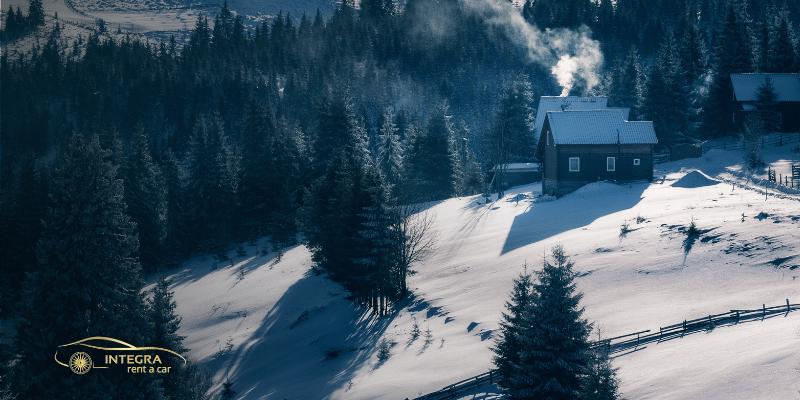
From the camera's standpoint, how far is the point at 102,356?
19.9 metres

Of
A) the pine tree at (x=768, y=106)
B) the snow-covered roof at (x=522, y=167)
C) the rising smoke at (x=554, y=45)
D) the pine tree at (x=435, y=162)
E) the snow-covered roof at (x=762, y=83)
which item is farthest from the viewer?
the rising smoke at (x=554, y=45)

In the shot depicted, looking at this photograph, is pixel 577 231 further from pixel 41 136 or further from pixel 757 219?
pixel 41 136

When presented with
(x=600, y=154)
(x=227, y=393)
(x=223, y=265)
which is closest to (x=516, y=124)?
(x=600, y=154)

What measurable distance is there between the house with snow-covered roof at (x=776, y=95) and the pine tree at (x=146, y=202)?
159ft

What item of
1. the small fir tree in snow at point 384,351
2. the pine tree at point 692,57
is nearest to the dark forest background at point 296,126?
the pine tree at point 692,57

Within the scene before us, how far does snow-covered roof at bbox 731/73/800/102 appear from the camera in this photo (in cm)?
6338

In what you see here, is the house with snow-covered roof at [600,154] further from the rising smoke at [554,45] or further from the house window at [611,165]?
the rising smoke at [554,45]

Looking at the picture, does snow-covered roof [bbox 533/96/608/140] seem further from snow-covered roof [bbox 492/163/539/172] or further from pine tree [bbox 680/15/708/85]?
pine tree [bbox 680/15/708/85]

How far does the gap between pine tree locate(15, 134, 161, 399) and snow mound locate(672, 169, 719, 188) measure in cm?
3752

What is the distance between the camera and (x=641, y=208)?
42.8 meters

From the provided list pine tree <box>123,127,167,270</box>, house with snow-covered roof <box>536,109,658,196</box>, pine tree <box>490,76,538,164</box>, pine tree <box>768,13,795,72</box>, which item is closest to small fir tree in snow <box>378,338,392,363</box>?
house with snow-covered roof <box>536,109,658,196</box>

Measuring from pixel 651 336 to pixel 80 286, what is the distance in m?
16.8

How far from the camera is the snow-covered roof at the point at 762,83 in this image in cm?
6338

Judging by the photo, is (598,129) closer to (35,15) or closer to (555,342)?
(555,342)
